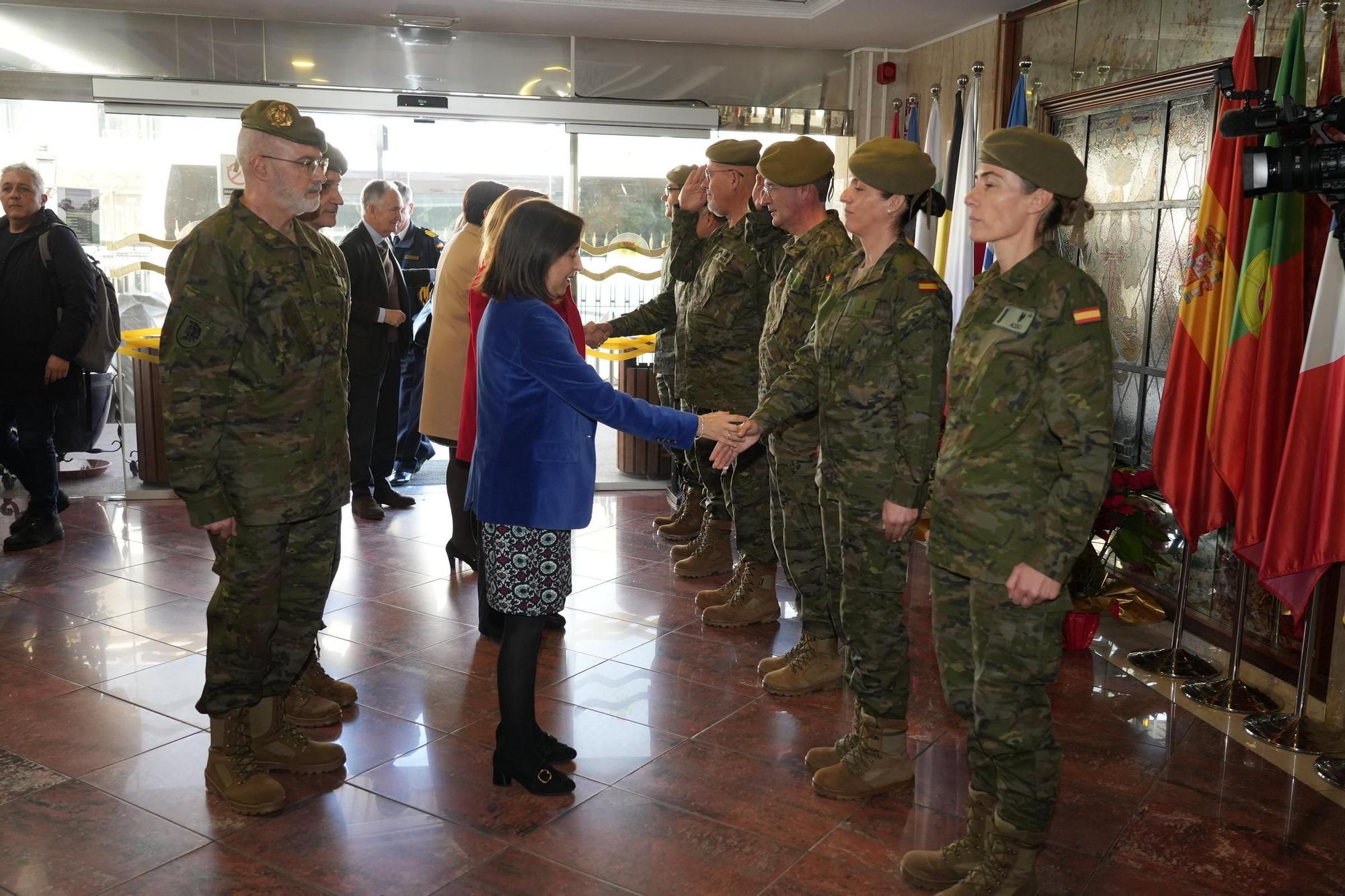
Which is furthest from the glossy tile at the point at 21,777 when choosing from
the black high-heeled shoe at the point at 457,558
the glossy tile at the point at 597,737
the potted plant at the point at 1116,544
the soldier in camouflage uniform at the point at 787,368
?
the potted plant at the point at 1116,544

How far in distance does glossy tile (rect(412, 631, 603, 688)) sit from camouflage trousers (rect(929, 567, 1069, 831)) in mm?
1761

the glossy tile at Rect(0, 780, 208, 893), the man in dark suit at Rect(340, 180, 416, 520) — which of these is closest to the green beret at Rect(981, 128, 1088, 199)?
the glossy tile at Rect(0, 780, 208, 893)

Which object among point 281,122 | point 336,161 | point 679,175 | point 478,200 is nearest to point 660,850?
Answer: point 281,122

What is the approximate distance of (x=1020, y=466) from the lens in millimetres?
2240

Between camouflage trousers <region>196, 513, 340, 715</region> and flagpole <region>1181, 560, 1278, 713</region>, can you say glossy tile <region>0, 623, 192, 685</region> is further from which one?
flagpole <region>1181, 560, 1278, 713</region>

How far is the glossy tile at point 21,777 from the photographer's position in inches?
114

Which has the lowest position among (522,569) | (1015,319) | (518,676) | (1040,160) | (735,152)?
(518,676)

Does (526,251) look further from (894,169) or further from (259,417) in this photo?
(894,169)

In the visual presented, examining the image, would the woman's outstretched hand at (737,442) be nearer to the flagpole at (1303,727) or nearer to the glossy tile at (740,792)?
the glossy tile at (740,792)

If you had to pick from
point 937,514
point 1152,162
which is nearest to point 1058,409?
point 937,514

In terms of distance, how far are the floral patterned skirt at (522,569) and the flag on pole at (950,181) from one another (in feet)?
12.0

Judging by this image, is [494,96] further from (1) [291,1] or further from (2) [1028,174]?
(2) [1028,174]

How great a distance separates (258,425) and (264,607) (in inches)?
18.9

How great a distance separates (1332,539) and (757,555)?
199 centimetres
